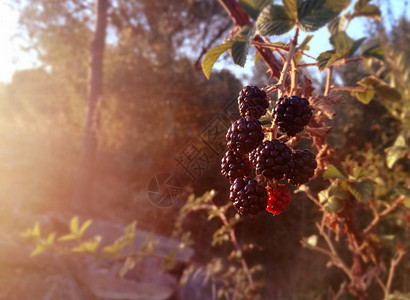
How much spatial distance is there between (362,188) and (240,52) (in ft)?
1.37

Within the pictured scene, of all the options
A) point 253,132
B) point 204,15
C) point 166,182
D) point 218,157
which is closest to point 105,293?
point 166,182

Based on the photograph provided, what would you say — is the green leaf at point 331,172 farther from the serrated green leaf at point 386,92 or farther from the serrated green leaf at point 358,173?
the serrated green leaf at point 386,92

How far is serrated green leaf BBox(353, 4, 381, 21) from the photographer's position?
825 mm

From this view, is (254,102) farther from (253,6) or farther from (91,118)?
(91,118)

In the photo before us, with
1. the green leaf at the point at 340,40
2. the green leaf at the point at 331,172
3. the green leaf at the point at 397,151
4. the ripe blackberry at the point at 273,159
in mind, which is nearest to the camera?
the ripe blackberry at the point at 273,159

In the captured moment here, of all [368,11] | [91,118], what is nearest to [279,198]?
[368,11]

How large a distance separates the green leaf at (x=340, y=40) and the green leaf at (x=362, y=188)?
1.04ft

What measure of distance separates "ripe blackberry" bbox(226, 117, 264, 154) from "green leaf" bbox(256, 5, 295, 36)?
19cm

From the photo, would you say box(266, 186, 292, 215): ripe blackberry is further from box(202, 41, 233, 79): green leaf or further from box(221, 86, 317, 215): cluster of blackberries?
box(202, 41, 233, 79): green leaf

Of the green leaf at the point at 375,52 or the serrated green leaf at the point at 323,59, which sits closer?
the serrated green leaf at the point at 323,59

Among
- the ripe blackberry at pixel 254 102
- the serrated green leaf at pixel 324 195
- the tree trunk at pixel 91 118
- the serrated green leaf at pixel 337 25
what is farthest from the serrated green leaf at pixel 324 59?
the tree trunk at pixel 91 118

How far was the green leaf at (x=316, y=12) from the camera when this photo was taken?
1.57 feet

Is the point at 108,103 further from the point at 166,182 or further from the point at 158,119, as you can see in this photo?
the point at 166,182

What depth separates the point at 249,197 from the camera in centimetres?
35
